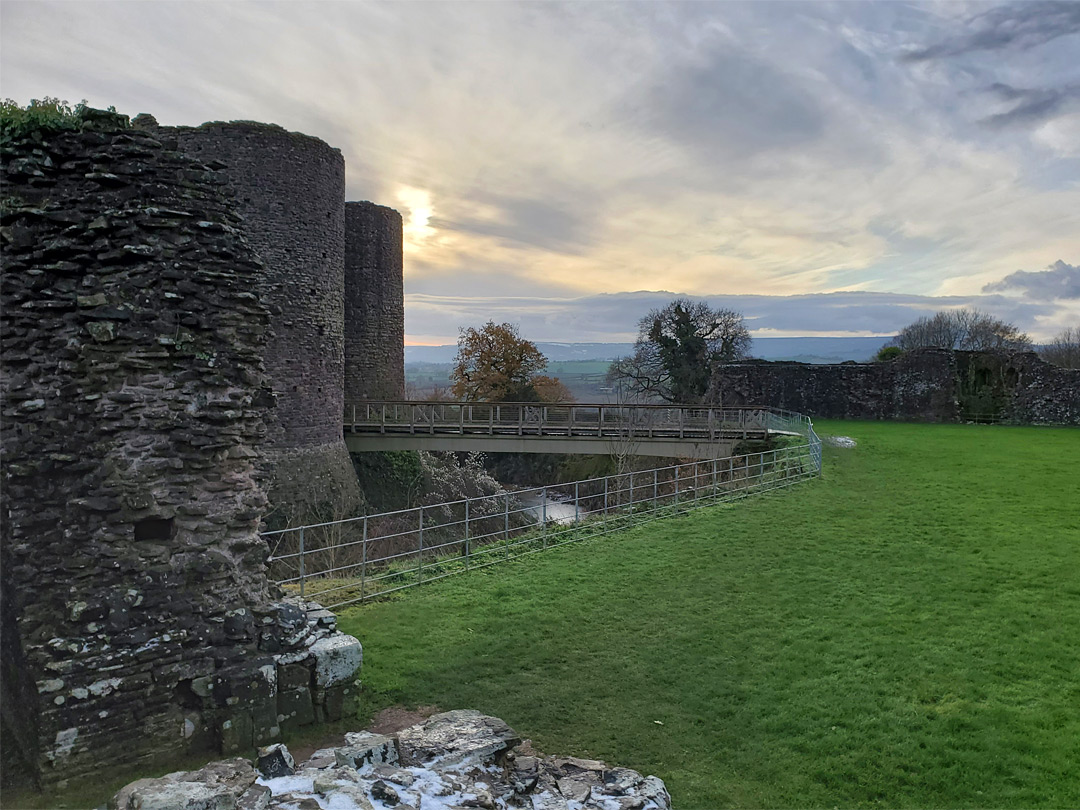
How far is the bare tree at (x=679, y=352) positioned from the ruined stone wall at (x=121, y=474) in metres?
33.0

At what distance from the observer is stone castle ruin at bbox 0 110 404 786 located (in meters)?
4.70

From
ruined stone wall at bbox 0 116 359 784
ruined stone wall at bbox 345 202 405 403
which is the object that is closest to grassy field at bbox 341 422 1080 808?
ruined stone wall at bbox 0 116 359 784

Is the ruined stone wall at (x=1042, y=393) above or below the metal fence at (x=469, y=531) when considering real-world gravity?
above

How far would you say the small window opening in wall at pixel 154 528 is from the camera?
198 inches

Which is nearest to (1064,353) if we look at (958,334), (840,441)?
(958,334)

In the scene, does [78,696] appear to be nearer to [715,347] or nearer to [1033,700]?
[1033,700]

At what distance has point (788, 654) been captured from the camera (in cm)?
658

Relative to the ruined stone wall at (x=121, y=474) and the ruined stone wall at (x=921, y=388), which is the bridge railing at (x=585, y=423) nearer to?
the ruined stone wall at (x=921, y=388)

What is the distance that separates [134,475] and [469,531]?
11891 millimetres

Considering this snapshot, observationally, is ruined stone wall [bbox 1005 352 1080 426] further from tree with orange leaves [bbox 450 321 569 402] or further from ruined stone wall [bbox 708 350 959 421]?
tree with orange leaves [bbox 450 321 569 402]

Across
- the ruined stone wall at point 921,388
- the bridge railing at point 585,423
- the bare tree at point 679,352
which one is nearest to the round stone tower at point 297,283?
the bridge railing at point 585,423

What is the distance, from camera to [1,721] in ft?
17.1

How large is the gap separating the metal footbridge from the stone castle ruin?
12.7 meters

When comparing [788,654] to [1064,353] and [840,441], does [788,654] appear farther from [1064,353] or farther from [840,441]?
[1064,353]
